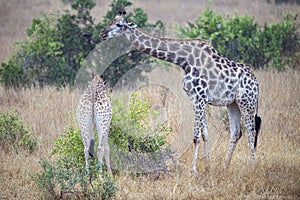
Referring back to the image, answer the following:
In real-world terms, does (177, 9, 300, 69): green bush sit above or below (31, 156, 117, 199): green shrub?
above

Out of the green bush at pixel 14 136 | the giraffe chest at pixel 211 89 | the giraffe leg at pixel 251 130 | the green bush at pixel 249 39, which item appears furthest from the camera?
the green bush at pixel 249 39

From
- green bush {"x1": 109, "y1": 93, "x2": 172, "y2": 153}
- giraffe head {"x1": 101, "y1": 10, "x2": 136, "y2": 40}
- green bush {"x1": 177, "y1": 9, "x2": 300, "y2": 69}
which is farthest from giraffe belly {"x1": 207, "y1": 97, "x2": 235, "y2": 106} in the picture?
green bush {"x1": 177, "y1": 9, "x2": 300, "y2": 69}

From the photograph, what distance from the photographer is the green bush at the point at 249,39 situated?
14609 mm

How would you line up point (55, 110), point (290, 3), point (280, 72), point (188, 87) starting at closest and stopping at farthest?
point (188, 87)
point (55, 110)
point (280, 72)
point (290, 3)

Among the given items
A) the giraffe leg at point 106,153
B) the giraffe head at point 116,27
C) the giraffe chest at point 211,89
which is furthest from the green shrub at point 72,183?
the giraffe head at point 116,27

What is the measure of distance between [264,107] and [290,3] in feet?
39.6

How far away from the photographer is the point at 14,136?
30.6ft

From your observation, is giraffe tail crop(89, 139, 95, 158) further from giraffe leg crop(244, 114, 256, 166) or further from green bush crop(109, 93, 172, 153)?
giraffe leg crop(244, 114, 256, 166)

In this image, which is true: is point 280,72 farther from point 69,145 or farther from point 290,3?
point 290,3

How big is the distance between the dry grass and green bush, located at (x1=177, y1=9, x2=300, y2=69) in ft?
8.67

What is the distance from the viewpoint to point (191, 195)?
7.21 meters

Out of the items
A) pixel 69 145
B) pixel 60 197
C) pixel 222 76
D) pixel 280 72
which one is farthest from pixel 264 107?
pixel 60 197

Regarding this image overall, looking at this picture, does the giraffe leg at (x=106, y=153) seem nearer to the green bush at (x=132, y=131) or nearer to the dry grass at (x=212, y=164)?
the dry grass at (x=212, y=164)

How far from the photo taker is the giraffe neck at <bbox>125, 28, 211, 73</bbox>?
8172 mm
